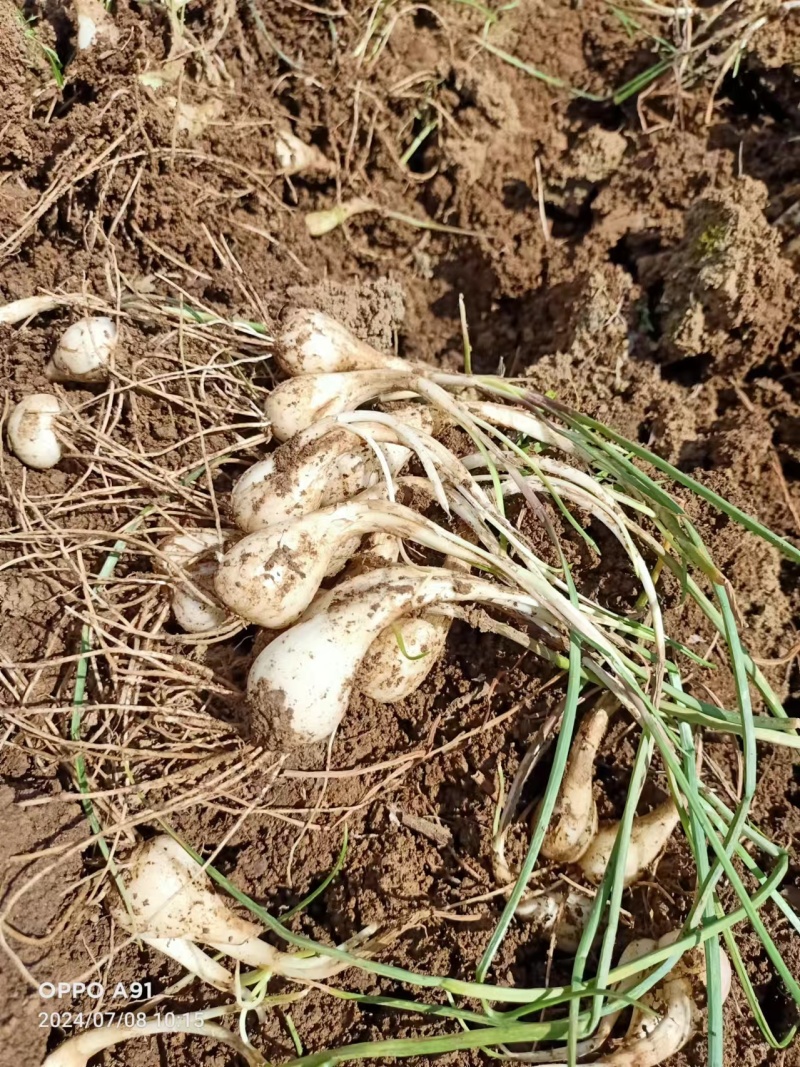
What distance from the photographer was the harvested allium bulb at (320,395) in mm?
1368

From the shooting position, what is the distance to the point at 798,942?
46.1 inches

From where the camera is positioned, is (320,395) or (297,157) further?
(297,157)

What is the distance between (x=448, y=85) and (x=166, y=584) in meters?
1.47

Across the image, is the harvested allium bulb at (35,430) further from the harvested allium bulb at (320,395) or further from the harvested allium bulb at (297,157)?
the harvested allium bulb at (297,157)

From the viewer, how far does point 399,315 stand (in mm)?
1650

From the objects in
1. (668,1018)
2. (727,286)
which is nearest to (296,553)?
(668,1018)

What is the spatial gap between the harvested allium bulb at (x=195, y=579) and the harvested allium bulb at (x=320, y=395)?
25 cm

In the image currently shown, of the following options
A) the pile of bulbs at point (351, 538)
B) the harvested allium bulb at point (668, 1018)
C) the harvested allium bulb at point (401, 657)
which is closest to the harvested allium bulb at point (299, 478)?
the pile of bulbs at point (351, 538)

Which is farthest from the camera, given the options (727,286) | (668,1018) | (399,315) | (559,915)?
(399,315)

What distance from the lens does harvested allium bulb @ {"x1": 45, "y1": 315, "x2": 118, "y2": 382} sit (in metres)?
1.40

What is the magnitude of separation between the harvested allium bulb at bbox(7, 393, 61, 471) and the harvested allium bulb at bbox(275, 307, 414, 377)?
44 centimetres

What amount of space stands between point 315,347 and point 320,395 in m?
0.10

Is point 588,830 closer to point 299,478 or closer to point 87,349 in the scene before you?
point 299,478

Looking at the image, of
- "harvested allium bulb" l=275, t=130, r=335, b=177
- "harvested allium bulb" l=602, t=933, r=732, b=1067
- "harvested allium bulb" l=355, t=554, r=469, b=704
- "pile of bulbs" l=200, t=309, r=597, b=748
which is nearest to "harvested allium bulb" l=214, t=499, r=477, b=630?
"pile of bulbs" l=200, t=309, r=597, b=748
